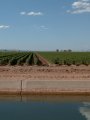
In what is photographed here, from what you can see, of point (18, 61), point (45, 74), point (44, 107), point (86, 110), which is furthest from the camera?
point (18, 61)

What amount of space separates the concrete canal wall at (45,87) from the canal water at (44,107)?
500 millimetres

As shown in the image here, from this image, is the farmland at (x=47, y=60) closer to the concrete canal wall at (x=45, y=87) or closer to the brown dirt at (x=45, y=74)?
the brown dirt at (x=45, y=74)

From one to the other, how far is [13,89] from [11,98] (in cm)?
90

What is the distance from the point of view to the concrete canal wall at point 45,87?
25.1 m

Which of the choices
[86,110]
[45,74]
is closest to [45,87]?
[86,110]

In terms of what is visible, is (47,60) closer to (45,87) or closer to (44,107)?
(45,87)

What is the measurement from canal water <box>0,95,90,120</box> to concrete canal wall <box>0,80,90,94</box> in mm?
500

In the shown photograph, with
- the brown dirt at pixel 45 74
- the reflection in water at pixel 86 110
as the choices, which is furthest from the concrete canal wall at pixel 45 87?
Result: the brown dirt at pixel 45 74

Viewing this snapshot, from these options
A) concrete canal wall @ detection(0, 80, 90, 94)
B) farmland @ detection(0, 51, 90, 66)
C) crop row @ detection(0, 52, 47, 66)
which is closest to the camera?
concrete canal wall @ detection(0, 80, 90, 94)

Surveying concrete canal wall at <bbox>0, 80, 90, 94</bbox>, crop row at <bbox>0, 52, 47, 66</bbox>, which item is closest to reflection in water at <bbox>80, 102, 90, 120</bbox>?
concrete canal wall at <bbox>0, 80, 90, 94</bbox>

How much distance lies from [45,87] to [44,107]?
3.09 metres

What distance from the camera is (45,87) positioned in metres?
25.2

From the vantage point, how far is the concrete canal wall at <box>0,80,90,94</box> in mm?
25125

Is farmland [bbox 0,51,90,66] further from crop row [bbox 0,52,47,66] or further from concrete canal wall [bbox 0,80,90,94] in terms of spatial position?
concrete canal wall [bbox 0,80,90,94]
